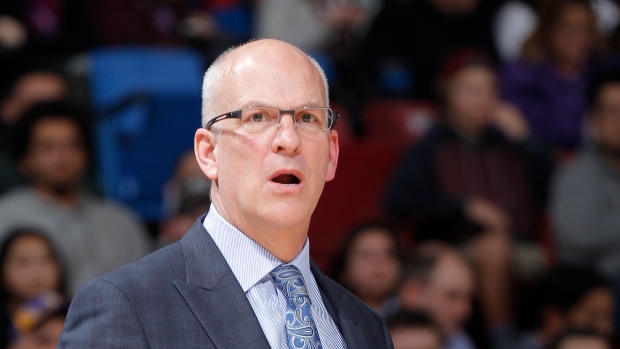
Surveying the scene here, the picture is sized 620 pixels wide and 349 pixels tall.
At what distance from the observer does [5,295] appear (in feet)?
15.1

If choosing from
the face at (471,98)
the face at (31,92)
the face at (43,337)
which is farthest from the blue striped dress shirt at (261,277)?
the face at (471,98)

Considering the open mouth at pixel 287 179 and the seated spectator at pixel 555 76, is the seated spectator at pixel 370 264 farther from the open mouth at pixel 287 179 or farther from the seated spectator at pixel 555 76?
the open mouth at pixel 287 179

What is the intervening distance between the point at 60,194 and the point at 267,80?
3314 millimetres

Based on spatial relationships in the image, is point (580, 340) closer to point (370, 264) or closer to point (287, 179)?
point (370, 264)

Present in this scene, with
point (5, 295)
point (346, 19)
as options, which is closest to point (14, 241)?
point (5, 295)

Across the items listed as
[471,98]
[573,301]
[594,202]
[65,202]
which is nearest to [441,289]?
[573,301]

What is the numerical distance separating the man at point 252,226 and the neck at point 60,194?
3.13 meters

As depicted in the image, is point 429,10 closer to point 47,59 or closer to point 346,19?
point 346,19

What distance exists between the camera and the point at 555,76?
692 centimetres

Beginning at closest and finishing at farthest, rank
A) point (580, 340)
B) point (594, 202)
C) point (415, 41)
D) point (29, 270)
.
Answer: point (29, 270) < point (580, 340) < point (594, 202) < point (415, 41)

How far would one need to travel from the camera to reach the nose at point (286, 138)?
207 cm

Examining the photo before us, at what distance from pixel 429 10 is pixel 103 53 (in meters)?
2.33

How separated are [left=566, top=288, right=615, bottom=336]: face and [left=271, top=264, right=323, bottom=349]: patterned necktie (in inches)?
138

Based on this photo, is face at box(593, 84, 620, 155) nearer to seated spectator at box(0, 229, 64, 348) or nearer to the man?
seated spectator at box(0, 229, 64, 348)
